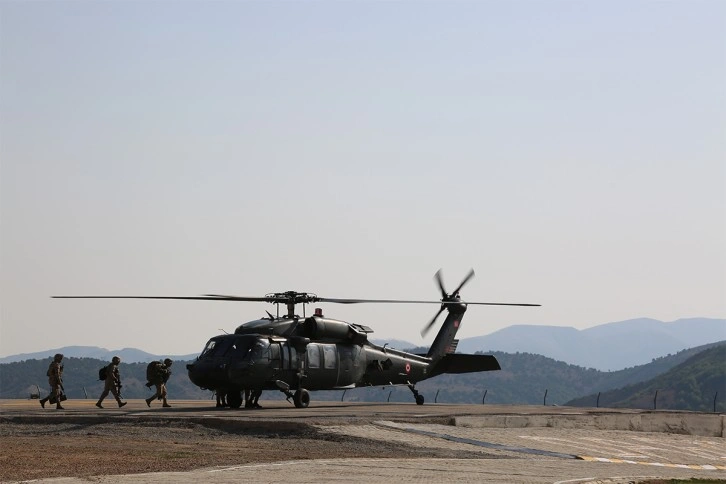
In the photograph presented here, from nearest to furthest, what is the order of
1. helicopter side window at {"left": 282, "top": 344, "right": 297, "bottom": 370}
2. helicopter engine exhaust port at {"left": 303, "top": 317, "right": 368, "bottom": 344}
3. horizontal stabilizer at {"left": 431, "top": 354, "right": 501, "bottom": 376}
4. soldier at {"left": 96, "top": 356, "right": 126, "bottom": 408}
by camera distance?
helicopter side window at {"left": 282, "top": 344, "right": 297, "bottom": 370} → soldier at {"left": 96, "top": 356, "right": 126, "bottom": 408} → helicopter engine exhaust port at {"left": 303, "top": 317, "right": 368, "bottom": 344} → horizontal stabilizer at {"left": 431, "top": 354, "right": 501, "bottom": 376}

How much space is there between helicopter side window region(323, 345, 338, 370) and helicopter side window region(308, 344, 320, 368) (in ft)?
1.18

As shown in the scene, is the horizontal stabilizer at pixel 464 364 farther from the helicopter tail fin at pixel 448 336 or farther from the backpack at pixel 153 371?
the backpack at pixel 153 371

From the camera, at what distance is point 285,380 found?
3925 cm

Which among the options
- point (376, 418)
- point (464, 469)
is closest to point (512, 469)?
point (464, 469)

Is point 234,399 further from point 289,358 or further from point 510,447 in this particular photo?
point 510,447

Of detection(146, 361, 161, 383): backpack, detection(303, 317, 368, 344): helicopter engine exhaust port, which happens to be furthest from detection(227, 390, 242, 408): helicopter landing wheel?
detection(303, 317, 368, 344): helicopter engine exhaust port

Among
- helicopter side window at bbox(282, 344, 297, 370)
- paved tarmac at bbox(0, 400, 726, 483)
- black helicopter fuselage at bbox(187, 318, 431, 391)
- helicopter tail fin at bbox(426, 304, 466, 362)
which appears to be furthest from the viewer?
helicopter tail fin at bbox(426, 304, 466, 362)

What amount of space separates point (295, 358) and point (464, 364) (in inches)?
461

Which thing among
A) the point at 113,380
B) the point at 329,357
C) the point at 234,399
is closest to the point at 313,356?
the point at 329,357

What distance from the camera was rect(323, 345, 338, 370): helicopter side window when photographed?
134ft

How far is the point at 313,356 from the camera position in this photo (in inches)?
1591

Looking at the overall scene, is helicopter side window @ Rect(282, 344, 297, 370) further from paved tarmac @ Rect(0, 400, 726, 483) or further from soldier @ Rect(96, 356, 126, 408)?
soldier @ Rect(96, 356, 126, 408)

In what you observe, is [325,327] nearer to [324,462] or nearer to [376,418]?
[376,418]

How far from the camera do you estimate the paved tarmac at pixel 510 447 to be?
19.5 meters
